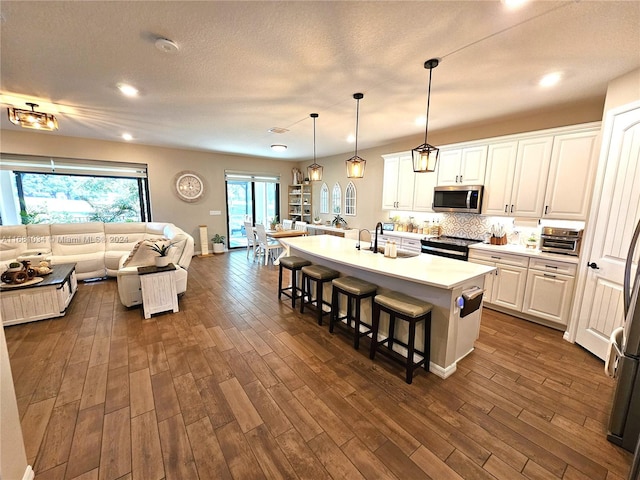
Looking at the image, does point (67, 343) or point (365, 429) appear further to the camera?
point (67, 343)

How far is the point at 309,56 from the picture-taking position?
2141 mm

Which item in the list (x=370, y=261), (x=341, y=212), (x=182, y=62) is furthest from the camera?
(x=341, y=212)

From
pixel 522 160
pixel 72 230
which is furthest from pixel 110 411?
pixel 522 160

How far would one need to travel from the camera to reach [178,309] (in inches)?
139

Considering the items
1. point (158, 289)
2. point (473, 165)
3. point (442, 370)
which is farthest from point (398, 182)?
point (158, 289)

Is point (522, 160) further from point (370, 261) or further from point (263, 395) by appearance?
point (263, 395)

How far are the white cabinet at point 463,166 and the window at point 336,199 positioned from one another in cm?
296

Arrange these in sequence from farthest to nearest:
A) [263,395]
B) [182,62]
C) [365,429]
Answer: [182,62]
[263,395]
[365,429]

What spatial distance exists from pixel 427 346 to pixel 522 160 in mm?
2860

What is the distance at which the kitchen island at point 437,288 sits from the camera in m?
2.14

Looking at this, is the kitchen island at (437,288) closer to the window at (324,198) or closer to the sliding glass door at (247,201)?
the window at (324,198)

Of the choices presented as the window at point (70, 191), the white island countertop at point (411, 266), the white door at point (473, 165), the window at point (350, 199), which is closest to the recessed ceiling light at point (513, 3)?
the white island countertop at point (411, 266)

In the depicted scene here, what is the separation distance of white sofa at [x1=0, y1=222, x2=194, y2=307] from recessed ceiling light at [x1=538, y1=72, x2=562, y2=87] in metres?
4.72

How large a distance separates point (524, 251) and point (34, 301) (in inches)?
241
